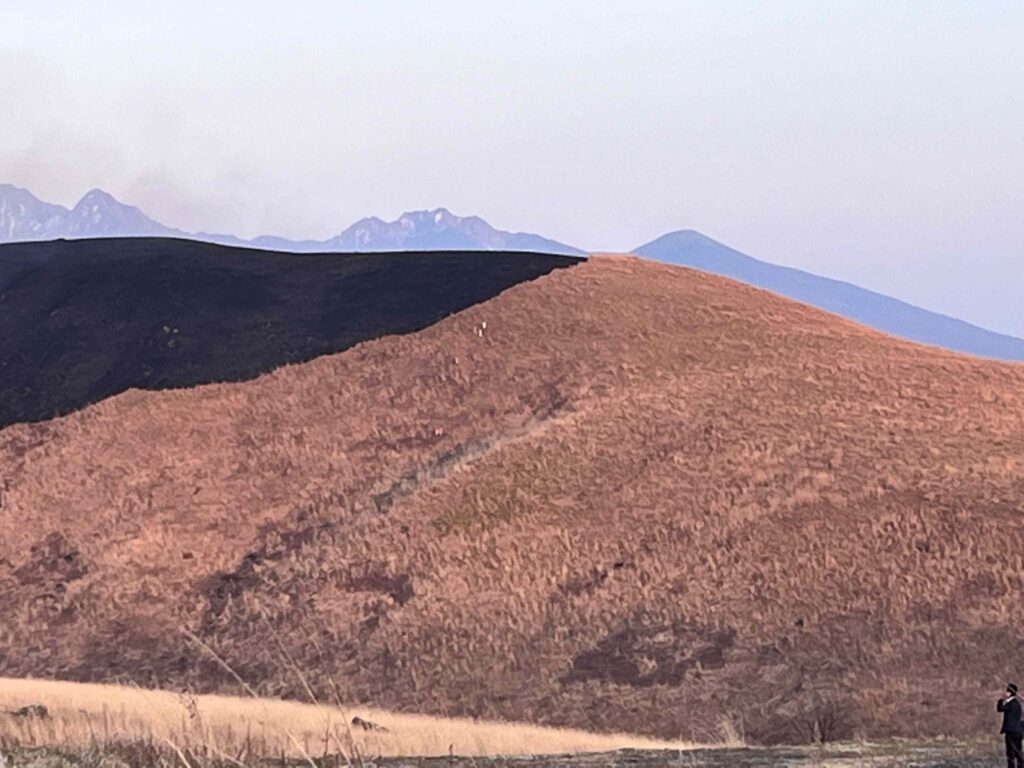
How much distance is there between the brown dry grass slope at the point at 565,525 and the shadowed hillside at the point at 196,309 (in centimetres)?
195

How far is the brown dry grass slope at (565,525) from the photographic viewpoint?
29.6 meters

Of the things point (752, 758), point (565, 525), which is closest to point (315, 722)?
point (752, 758)

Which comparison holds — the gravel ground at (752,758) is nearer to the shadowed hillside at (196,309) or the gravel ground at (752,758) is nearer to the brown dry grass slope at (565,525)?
the brown dry grass slope at (565,525)

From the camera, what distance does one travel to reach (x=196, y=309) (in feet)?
182

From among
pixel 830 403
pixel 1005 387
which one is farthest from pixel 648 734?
pixel 1005 387

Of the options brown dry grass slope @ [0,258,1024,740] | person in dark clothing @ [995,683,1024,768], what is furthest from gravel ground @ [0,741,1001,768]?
brown dry grass slope @ [0,258,1024,740]

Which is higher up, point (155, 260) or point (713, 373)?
point (155, 260)

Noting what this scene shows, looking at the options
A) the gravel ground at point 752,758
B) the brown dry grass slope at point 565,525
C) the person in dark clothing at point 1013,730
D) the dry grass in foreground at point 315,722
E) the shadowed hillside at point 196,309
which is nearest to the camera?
the gravel ground at point 752,758

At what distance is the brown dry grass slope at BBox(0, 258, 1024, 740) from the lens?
29.6 m

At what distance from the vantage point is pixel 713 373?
1774 inches

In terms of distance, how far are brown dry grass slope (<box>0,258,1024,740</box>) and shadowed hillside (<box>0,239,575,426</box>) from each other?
1951 mm

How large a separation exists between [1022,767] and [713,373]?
30.9 metres

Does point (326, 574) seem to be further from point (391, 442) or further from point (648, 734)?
point (648, 734)

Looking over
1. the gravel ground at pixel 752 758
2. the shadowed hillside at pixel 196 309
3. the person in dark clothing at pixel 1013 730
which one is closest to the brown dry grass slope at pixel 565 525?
the shadowed hillside at pixel 196 309
